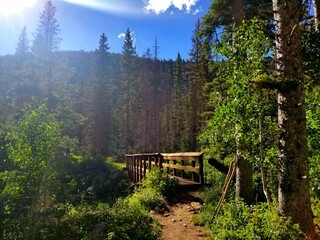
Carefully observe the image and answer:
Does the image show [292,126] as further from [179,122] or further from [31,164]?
[179,122]

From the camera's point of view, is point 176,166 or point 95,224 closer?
point 95,224

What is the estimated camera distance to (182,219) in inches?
343

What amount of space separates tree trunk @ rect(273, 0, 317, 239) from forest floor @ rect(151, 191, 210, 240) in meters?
2.68

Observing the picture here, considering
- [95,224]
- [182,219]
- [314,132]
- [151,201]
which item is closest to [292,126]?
[314,132]

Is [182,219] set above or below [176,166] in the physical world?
below

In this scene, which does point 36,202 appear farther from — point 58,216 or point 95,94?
point 95,94

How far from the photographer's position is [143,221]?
775cm

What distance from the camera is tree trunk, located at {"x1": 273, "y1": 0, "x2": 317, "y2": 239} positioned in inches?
202

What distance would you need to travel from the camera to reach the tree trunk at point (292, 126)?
5141 mm

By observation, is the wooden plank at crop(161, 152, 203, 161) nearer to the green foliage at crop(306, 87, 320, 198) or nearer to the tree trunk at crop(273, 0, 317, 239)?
the green foliage at crop(306, 87, 320, 198)

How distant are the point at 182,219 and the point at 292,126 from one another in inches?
189

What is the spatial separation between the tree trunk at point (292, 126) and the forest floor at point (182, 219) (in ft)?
8.81

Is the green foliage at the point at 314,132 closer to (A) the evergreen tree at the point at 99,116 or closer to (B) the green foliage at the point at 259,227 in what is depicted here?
(B) the green foliage at the point at 259,227

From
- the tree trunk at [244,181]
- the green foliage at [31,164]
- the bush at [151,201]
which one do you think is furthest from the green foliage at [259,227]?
the green foliage at [31,164]
